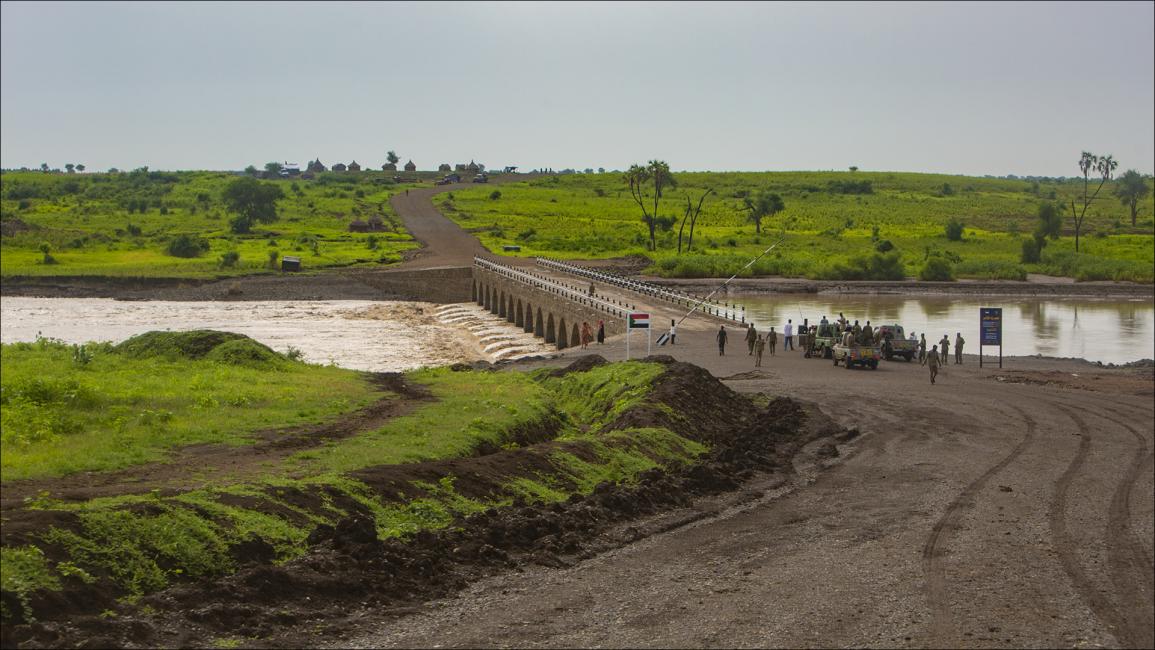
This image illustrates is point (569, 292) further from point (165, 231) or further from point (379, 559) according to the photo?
point (165, 231)

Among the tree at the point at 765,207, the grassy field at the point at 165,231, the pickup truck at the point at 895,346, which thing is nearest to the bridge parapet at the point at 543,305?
the pickup truck at the point at 895,346

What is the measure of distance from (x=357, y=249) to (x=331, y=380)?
271ft

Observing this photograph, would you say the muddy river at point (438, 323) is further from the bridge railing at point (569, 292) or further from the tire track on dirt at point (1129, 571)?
the tire track on dirt at point (1129, 571)

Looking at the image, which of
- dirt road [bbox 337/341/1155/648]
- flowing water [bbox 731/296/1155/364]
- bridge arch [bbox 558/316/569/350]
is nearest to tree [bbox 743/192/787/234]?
flowing water [bbox 731/296/1155/364]

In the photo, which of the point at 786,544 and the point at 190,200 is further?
the point at 190,200

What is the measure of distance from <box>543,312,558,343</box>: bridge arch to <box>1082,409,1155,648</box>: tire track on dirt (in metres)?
43.1

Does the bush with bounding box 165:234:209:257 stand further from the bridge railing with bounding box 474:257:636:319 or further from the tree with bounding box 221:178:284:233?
the bridge railing with bounding box 474:257:636:319

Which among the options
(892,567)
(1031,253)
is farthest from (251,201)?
(892,567)

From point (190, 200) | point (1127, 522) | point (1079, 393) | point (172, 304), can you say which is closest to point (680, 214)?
point (190, 200)

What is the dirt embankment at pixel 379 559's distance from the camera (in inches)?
500

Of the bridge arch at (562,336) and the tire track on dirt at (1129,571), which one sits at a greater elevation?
the tire track on dirt at (1129,571)

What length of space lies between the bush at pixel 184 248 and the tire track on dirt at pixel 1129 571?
94126mm

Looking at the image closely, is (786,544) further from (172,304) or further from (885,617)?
(172,304)

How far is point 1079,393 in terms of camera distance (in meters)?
36.0
